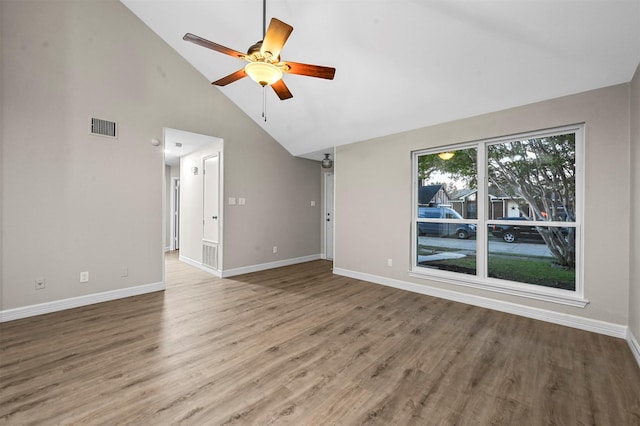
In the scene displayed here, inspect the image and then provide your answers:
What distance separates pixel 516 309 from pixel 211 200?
16.2ft

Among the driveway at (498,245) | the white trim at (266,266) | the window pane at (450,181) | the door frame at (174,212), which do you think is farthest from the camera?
the door frame at (174,212)

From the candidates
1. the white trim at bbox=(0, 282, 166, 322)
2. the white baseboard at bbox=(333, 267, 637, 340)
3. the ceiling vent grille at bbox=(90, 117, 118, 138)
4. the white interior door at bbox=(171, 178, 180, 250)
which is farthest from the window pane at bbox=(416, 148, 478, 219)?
the white interior door at bbox=(171, 178, 180, 250)

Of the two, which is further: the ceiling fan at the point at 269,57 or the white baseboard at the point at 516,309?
the white baseboard at the point at 516,309

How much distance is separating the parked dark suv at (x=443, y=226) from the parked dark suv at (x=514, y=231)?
0.89ft

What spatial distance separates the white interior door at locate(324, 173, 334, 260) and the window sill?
2.70 meters

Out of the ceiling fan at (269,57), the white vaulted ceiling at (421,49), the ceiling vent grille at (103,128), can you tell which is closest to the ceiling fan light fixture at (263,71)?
the ceiling fan at (269,57)

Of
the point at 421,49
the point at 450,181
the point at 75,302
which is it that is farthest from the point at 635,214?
the point at 75,302

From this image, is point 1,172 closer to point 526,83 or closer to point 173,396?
point 173,396

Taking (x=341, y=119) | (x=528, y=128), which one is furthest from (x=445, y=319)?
(x=341, y=119)

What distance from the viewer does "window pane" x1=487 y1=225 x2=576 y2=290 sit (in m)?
3.09

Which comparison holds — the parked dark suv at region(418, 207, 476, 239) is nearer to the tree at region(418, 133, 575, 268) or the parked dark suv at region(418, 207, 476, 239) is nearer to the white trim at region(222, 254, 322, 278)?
the tree at region(418, 133, 575, 268)

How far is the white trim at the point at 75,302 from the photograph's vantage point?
303 centimetres

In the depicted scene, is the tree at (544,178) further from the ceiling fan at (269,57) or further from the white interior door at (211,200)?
the white interior door at (211,200)

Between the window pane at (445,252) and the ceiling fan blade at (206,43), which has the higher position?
the ceiling fan blade at (206,43)
